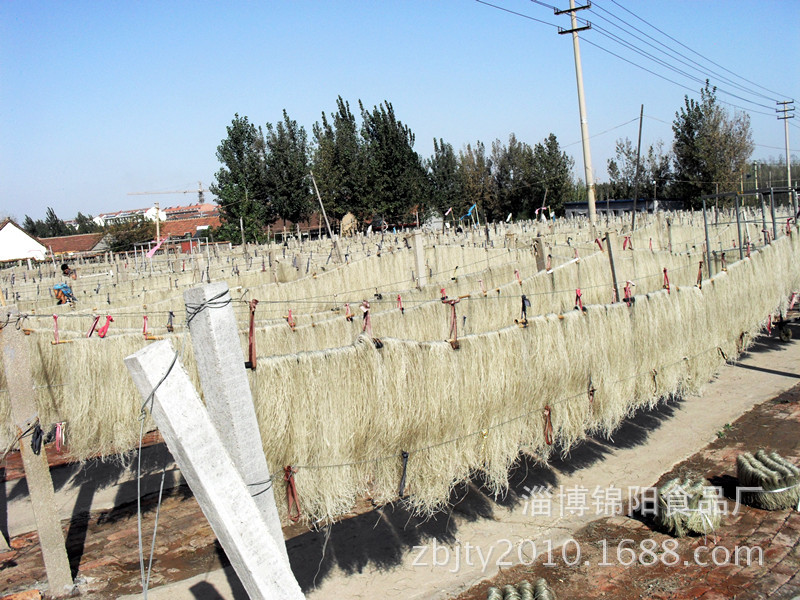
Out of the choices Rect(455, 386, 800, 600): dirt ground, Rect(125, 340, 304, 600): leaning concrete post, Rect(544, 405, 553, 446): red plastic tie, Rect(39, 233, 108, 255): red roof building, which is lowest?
Rect(455, 386, 800, 600): dirt ground

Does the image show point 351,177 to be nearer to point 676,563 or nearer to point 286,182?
point 286,182

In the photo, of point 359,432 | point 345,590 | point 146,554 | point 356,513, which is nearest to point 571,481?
point 356,513

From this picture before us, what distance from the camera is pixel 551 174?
47.9 meters

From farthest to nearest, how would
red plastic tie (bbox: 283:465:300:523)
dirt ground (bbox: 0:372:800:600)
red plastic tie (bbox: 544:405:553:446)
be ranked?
red plastic tie (bbox: 544:405:553:446) < dirt ground (bbox: 0:372:800:600) < red plastic tie (bbox: 283:465:300:523)

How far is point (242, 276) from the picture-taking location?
12.2 meters

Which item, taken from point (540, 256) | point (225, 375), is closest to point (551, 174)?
point (540, 256)

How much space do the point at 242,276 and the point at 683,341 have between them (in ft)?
26.5

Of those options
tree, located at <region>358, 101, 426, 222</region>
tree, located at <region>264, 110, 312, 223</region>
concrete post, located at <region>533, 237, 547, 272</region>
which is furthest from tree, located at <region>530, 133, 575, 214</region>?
concrete post, located at <region>533, 237, 547, 272</region>

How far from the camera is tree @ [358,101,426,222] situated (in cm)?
4206

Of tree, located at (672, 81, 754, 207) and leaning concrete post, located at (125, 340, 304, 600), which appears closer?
leaning concrete post, located at (125, 340, 304, 600)

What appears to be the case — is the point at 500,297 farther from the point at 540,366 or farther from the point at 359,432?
the point at 359,432

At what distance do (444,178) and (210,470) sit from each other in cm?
5163

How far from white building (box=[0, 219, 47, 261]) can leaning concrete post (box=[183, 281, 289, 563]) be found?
44423 millimetres

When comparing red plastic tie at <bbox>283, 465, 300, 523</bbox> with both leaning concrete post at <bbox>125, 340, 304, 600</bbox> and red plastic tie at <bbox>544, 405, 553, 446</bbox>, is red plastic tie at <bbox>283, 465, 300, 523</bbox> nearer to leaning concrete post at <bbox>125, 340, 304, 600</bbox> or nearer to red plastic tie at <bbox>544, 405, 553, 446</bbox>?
leaning concrete post at <bbox>125, 340, 304, 600</bbox>
